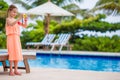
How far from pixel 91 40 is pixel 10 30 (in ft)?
31.6

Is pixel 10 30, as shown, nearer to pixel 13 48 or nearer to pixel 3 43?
pixel 13 48

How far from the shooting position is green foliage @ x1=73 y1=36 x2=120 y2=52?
15164 mm

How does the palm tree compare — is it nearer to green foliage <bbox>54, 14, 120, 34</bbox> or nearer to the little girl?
Answer: green foliage <bbox>54, 14, 120, 34</bbox>

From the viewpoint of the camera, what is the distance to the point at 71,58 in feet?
44.5

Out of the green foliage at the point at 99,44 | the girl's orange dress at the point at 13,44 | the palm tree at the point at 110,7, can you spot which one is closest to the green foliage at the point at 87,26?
the palm tree at the point at 110,7

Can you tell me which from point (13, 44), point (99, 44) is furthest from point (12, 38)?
point (99, 44)

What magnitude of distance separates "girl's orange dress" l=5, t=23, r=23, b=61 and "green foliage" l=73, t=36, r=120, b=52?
930cm

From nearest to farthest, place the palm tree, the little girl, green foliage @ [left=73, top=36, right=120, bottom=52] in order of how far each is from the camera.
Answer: the little girl, green foliage @ [left=73, top=36, right=120, bottom=52], the palm tree

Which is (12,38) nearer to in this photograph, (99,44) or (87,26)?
(99,44)

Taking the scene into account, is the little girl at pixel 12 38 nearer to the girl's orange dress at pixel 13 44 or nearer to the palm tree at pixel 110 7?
the girl's orange dress at pixel 13 44

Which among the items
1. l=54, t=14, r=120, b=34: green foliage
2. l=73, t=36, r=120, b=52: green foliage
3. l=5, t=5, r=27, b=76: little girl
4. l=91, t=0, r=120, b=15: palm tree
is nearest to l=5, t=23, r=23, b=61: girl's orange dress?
l=5, t=5, r=27, b=76: little girl

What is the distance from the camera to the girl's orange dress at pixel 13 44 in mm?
6125

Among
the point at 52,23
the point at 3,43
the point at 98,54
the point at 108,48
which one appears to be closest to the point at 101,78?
the point at 98,54

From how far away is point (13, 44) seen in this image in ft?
20.3
